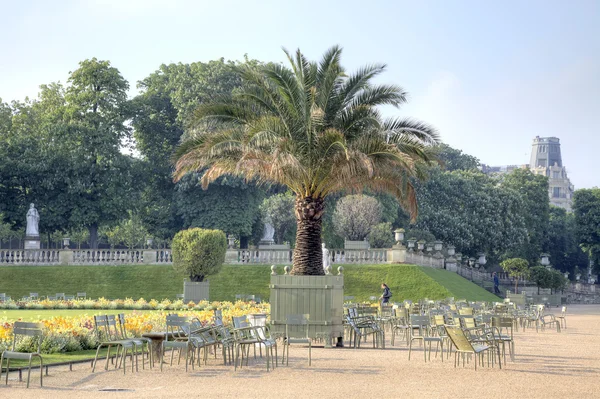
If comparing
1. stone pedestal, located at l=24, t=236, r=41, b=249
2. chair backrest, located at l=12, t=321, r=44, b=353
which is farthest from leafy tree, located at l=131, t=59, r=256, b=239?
chair backrest, located at l=12, t=321, r=44, b=353

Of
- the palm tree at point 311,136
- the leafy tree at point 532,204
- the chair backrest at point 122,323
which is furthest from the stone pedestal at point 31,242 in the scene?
the leafy tree at point 532,204

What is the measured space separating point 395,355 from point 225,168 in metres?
7.33

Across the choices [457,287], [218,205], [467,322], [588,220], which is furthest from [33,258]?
[588,220]

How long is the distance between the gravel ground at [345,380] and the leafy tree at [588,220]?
64040 mm

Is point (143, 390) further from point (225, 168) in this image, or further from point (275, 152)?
point (225, 168)

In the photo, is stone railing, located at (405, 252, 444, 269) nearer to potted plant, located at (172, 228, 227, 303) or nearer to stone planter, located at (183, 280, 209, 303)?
potted plant, located at (172, 228, 227, 303)

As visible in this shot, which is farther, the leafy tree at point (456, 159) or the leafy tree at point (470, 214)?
the leafy tree at point (456, 159)

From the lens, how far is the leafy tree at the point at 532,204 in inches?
3066

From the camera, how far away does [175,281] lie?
43656 millimetres

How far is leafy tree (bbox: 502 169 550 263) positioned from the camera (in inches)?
3066

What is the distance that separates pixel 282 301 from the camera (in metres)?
21.8

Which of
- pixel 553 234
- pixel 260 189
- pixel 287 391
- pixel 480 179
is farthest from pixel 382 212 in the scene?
pixel 287 391

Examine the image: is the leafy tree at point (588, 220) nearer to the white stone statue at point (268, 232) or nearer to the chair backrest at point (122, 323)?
the white stone statue at point (268, 232)

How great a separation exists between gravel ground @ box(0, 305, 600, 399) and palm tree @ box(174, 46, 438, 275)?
4848 millimetres
